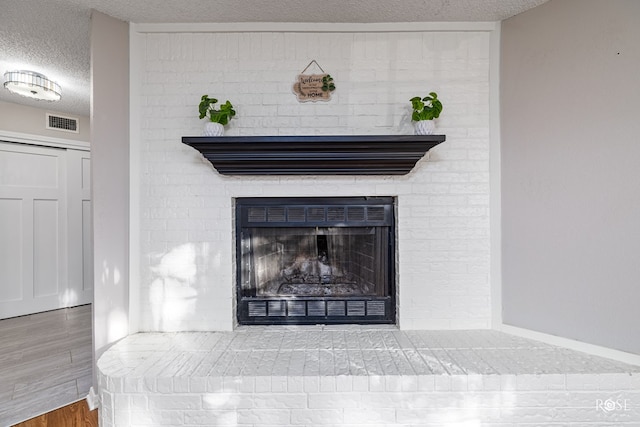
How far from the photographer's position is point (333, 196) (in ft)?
6.41

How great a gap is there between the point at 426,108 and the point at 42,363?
118 inches

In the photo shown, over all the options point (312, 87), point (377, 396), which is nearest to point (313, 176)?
point (312, 87)

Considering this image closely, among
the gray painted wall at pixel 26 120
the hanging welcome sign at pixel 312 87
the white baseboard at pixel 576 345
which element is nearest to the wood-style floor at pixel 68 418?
the hanging welcome sign at pixel 312 87

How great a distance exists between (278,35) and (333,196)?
104 centimetres

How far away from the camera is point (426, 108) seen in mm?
1772

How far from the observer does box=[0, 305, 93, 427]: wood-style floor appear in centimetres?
174

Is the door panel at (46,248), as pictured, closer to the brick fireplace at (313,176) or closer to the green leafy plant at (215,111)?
the brick fireplace at (313,176)

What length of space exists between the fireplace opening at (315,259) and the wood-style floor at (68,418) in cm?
88

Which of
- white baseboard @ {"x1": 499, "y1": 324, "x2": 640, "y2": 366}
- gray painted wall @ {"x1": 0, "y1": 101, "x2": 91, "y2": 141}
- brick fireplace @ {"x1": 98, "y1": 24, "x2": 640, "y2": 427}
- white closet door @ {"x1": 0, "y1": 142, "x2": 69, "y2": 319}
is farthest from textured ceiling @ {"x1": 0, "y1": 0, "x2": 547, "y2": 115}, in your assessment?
white baseboard @ {"x1": 499, "y1": 324, "x2": 640, "y2": 366}

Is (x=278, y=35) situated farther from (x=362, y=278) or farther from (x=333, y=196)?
(x=362, y=278)

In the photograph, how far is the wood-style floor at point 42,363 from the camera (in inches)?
68.5

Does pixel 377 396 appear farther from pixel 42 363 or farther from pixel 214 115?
pixel 42 363

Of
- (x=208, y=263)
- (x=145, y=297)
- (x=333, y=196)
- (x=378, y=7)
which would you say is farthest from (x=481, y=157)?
(x=145, y=297)

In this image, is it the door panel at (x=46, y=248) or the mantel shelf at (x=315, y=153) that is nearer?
the mantel shelf at (x=315, y=153)
